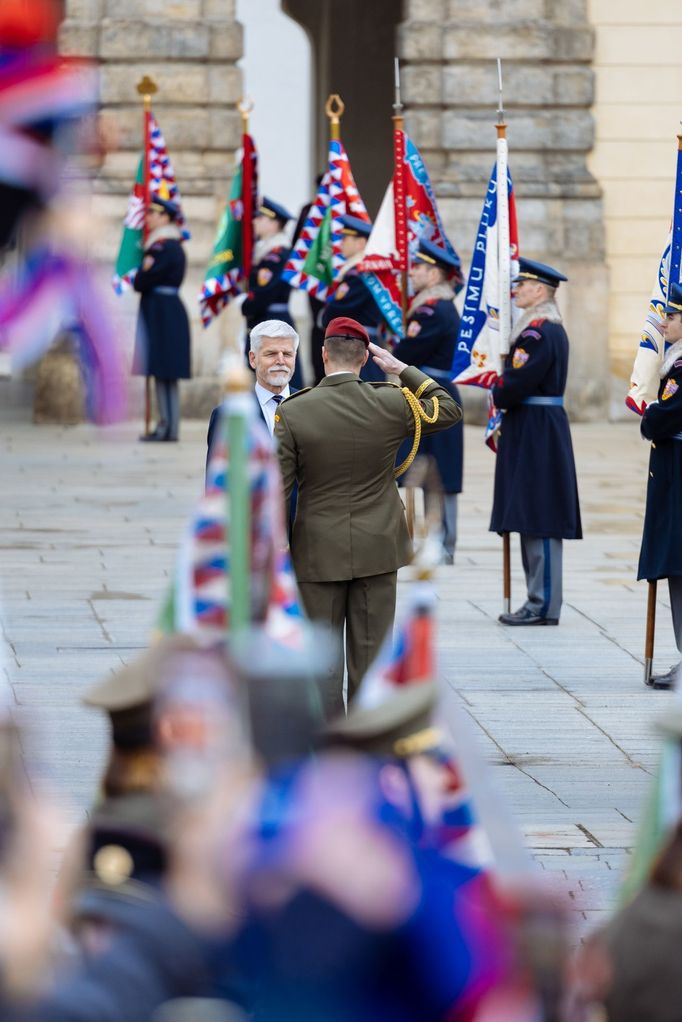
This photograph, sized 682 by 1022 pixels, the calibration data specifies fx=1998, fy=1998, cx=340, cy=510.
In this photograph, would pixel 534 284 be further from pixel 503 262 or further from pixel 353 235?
pixel 353 235

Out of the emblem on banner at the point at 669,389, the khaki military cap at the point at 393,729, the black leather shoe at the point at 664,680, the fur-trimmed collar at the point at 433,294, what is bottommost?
the black leather shoe at the point at 664,680

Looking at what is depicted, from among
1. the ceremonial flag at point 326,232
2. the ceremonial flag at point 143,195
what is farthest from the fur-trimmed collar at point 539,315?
the ceremonial flag at point 143,195

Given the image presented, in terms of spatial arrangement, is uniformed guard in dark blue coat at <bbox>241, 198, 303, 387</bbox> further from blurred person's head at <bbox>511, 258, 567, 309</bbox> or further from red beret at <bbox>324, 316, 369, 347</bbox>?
red beret at <bbox>324, 316, 369, 347</bbox>

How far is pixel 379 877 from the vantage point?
7.39 ft

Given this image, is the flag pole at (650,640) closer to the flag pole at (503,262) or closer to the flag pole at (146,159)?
the flag pole at (503,262)

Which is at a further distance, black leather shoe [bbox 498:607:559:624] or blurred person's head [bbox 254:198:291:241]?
blurred person's head [bbox 254:198:291:241]

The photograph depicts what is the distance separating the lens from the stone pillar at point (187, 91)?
18547 mm

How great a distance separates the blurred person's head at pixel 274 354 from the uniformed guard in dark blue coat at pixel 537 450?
2.82m

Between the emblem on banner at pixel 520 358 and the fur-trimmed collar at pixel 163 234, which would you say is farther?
the fur-trimmed collar at pixel 163 234

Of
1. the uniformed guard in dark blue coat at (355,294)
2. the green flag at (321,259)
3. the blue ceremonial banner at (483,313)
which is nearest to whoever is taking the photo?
the blue ceremonial banner at (483,313)

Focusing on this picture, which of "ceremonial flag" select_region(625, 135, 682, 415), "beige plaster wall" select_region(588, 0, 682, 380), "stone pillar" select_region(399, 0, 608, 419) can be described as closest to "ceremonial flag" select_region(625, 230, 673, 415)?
"ceremonial flag" select_region(625, 135, 682, 415)

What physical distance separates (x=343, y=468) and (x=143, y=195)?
10.4 meters

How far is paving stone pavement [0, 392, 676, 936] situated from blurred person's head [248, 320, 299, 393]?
0.65 meters

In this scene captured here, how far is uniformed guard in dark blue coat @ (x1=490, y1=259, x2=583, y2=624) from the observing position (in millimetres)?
9727
